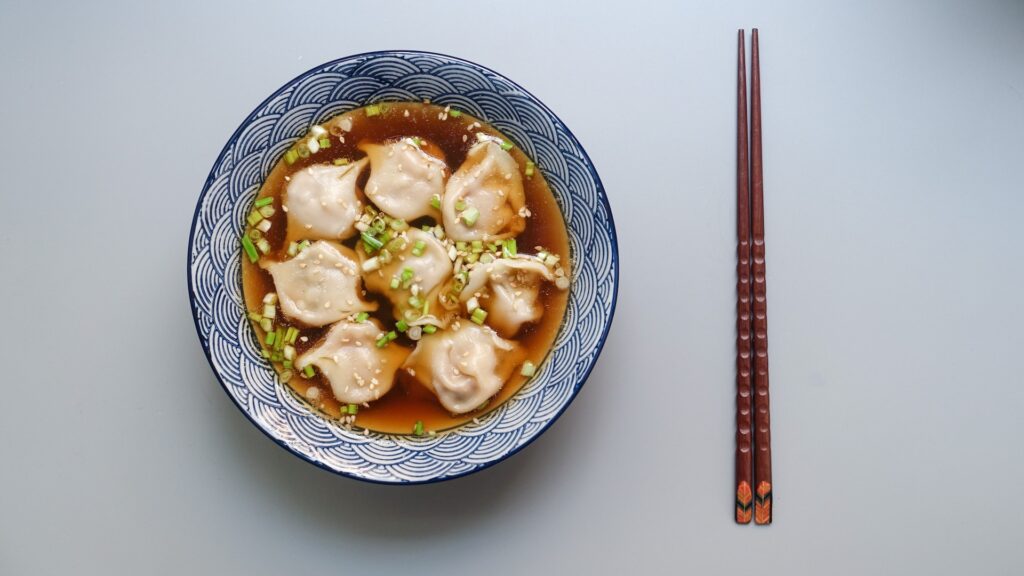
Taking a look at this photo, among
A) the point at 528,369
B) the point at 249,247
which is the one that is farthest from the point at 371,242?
the point at 528,369

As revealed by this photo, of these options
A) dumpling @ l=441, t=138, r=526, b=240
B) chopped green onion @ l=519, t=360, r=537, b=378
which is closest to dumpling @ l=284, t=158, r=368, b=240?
dumpling @ l=441, t=138, r=526, b=240

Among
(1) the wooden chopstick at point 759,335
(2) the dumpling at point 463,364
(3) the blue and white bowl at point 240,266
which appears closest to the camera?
(3) the blue and white bowl at point 240,266

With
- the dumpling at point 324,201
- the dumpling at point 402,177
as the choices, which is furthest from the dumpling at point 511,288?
the dumpling at point 324,201

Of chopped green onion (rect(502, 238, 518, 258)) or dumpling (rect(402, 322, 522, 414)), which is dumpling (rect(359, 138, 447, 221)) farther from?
dumpling (rect(402, 322, 522, 414))

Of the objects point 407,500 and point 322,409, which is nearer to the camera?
point 322,409

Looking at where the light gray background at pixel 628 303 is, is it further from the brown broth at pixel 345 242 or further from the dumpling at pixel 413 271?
the dumpling at pixel 413 271

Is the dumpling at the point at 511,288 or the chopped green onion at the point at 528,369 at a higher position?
the dumpling at the point at 511,288
